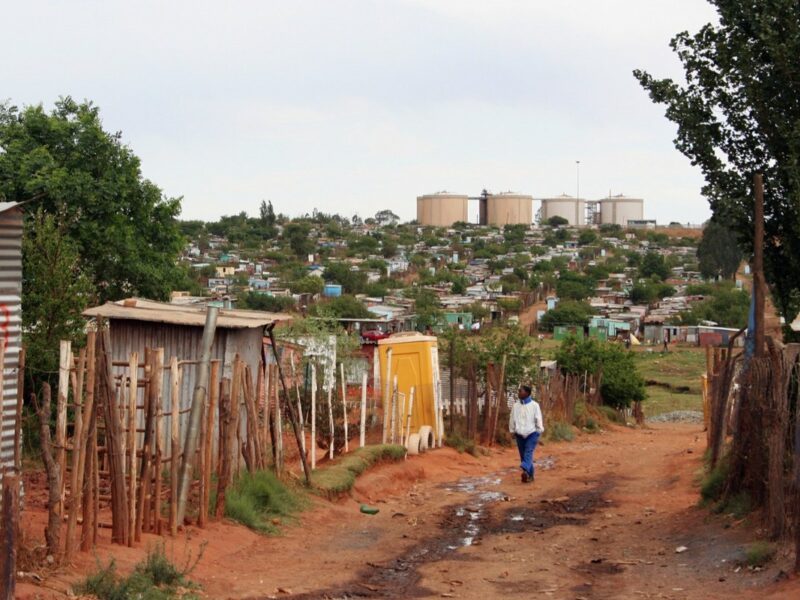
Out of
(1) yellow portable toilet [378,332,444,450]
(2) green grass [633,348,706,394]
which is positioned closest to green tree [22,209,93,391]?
(1) yellow portable toilet [378,332,444,450]

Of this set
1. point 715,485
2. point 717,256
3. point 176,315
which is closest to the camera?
point 715,485

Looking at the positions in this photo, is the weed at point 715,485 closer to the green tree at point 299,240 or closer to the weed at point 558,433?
the weed at point 558,433

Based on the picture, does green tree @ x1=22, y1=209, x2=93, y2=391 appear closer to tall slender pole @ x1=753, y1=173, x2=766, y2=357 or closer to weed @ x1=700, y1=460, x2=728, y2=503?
weed @ x1=700, y1=460, x2=728, y2=503

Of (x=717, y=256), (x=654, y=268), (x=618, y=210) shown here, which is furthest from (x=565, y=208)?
(x=717, y=256)

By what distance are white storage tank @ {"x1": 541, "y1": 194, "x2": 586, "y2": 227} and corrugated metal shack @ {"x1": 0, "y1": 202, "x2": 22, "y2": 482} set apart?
171 m

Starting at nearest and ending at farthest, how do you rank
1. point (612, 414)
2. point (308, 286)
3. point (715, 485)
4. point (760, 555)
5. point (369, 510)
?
point (760, 555)
point (715, 485)
point (369, 510)
point (612, 414)
point (308, 286)

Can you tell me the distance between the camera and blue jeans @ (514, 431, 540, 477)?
18.5 meters

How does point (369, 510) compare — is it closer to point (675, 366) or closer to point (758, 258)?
point (758, 258)

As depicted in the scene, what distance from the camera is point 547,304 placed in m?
90.7

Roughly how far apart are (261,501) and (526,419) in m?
5.61

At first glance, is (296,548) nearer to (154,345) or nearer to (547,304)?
(154,345)

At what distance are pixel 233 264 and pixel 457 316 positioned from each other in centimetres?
3095

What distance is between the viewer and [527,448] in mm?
18672

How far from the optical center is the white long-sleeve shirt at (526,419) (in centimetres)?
1833
